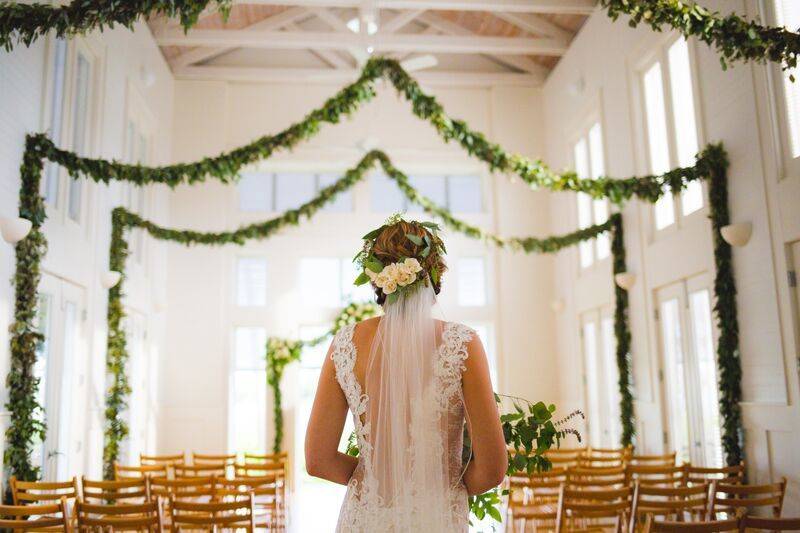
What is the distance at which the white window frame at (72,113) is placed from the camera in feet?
21.8

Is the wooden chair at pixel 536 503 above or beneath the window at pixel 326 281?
beneath

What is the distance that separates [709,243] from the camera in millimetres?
6809

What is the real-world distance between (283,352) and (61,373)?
4231 mm

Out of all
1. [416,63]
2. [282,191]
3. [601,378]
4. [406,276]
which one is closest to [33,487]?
[406,276]

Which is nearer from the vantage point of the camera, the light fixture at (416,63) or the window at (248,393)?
the light fixture at (416,63)

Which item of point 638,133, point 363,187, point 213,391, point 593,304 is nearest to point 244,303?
point 213,391

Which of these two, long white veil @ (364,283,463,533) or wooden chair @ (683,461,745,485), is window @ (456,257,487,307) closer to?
wooden chair @ (683,461,745,485)

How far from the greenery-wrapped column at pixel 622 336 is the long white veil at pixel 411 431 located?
662 centimetres

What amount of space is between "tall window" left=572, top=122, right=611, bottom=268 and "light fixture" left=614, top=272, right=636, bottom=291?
3.09 ft

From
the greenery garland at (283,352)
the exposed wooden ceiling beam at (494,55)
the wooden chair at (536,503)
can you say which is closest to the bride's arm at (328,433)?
the wooden chair at (536,503)

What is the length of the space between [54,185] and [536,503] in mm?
5422

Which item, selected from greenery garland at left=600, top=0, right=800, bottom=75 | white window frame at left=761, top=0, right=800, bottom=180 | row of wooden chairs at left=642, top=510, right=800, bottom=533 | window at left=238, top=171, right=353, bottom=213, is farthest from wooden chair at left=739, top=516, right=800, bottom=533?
window at left=238, top=171, right=353, bottom=213

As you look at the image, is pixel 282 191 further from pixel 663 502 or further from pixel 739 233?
pixel 663 502

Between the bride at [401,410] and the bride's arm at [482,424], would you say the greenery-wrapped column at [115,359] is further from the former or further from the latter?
the bride's arm at [482,424]
